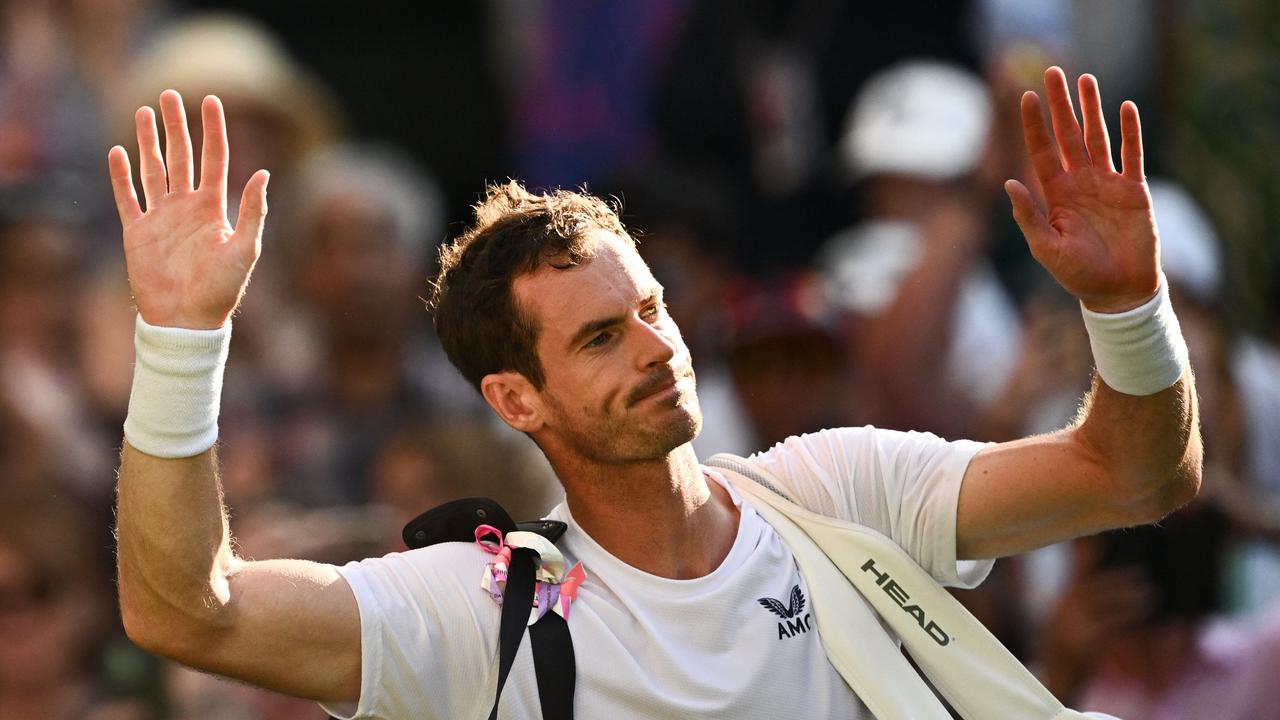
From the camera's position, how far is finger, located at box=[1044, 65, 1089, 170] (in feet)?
12.3

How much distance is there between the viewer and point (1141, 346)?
367 centimetres

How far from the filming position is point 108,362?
7629mm

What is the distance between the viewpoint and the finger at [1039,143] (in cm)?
372

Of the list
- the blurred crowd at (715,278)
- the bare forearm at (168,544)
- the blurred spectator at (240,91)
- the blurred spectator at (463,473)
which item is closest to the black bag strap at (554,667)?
the bare forearm at (168,544)

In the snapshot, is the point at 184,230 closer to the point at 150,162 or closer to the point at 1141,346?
the point at 150,162

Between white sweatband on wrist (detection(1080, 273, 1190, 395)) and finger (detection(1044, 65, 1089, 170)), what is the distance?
31 centimetres

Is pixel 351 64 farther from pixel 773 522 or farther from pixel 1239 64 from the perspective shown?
pixel 773 522

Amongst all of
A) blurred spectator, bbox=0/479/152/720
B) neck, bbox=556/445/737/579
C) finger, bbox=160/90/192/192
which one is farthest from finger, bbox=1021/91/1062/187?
blurred spectator, bbox=0/479/152/720

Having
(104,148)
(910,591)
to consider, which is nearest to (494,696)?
(910,591)

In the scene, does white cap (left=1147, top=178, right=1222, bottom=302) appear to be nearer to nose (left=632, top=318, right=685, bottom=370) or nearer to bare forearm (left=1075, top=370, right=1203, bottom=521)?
bare forearm (left=1075, top=370, right=1203, bottom=521)

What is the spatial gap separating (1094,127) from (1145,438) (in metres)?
0.63

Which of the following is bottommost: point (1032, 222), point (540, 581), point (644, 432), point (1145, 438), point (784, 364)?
point (784, 364)

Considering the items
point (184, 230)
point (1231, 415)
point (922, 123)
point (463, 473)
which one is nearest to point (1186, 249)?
point (1231, 415)

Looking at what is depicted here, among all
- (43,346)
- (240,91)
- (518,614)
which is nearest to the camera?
(518,614)
